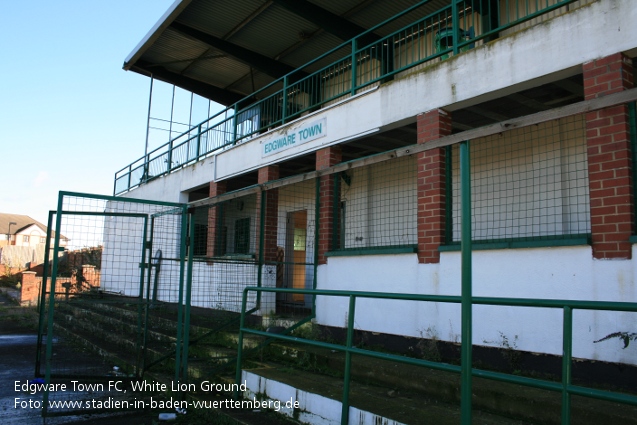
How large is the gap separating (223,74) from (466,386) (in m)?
14.4

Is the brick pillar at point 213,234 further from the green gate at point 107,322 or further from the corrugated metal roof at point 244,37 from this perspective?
the corrugated metal roof at point 244,37

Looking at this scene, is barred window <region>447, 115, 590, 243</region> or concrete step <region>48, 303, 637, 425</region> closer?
concrete step <region>48, 303, 637, 425</region>

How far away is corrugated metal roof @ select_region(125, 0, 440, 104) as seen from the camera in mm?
11266

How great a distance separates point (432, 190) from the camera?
686 cm

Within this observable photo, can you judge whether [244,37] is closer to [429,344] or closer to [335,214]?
[335,214]

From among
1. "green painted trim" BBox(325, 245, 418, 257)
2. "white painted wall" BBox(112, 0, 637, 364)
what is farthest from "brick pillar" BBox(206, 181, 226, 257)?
"green painted trim" BBox(325, 245, 418, 257)

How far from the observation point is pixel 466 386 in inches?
122

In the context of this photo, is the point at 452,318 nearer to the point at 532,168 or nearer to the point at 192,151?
the point at 532,168

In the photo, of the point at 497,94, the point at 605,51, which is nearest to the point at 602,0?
the point at 605,51

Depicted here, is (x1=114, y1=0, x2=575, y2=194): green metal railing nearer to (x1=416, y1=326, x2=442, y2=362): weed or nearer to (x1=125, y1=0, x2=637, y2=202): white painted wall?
(x1=125, y1=0, x2=637, y2=202): white painted wall

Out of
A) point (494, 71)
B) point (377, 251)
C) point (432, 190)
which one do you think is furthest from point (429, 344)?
point (494, 71)

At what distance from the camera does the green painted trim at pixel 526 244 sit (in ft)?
16.9

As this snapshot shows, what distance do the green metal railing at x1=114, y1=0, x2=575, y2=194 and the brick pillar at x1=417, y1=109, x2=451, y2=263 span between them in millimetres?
1033

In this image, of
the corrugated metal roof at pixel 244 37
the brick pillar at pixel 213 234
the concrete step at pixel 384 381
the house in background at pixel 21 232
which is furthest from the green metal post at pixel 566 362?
the house in background at pixel 21 232
